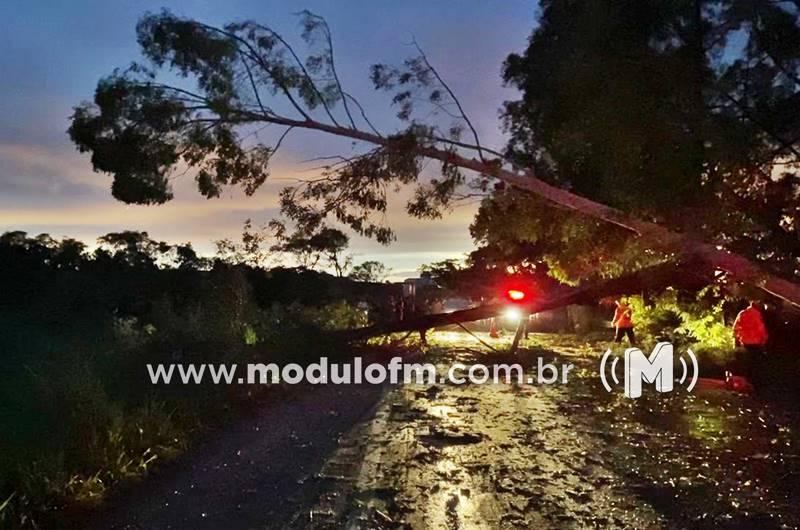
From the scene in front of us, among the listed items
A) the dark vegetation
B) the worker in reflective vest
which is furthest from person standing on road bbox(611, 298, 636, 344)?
the dark vegetation

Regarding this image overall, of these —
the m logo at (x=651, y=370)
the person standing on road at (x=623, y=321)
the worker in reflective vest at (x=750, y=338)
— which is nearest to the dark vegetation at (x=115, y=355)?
the m logo at (x=651, y=370)

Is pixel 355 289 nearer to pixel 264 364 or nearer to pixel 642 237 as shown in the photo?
pixel 264 364

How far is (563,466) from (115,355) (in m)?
7.63

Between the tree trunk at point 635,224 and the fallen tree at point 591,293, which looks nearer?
the tree trunk at point 635,224

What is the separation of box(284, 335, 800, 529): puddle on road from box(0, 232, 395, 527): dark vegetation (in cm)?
218

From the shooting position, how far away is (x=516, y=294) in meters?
16.0

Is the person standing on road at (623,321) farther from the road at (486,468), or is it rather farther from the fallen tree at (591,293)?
the road at (486,468)

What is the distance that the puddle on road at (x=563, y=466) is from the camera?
281 inches

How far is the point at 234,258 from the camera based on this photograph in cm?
2856

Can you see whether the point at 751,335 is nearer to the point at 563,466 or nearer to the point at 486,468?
the point at 563,466

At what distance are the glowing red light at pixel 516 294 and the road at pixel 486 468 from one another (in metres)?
2.22

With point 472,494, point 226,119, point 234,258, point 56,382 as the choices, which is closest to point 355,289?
point 234,258

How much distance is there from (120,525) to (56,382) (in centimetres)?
363

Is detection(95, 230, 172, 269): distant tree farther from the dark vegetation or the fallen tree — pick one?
the fallen tree
